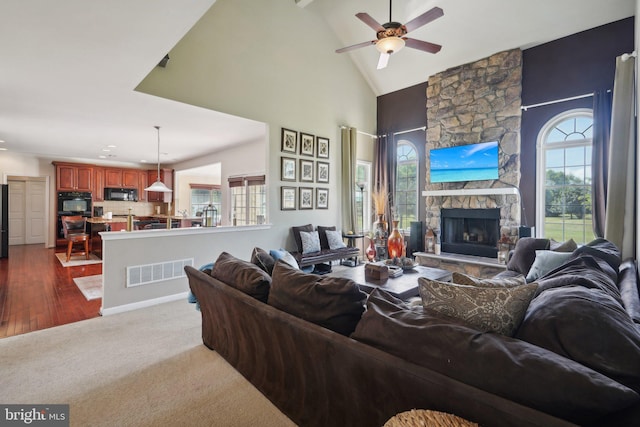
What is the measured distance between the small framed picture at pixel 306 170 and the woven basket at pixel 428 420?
4762mm

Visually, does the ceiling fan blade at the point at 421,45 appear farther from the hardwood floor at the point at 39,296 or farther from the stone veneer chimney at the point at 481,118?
the hardwood floor at the point at 39,296

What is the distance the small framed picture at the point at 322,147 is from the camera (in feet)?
18.9

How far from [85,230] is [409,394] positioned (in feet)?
26.4

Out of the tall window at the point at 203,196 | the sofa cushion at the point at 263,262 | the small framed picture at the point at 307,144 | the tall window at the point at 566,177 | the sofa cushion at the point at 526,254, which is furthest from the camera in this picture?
the tall window at the point at 203,196

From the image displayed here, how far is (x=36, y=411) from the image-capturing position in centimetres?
191

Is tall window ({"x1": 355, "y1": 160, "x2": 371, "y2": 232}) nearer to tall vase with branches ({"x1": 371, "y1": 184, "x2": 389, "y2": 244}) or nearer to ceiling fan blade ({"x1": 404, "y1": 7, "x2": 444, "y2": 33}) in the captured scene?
tall vase with branches ({"x1": 371, "y1": 184, "x2": 389, "y2": 244})

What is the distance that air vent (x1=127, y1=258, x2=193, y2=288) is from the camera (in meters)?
3.66

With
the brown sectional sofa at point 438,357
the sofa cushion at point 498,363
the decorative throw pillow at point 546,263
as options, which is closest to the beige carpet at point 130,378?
the brown sectional sofa at point 438,357

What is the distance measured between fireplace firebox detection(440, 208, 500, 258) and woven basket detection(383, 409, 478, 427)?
4.98 meters

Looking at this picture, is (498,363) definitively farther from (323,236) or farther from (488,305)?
(323,236)

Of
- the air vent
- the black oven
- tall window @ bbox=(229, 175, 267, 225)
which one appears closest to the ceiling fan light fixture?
tall window @ bbox=(229, 175, 267, 225)

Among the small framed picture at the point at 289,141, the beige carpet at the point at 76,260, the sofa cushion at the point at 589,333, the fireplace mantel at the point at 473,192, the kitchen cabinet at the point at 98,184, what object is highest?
the small framed picture at the point at 289,141

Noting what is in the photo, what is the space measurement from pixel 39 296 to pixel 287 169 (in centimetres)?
381

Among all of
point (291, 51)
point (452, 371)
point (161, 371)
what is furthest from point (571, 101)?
point (161, 371)
